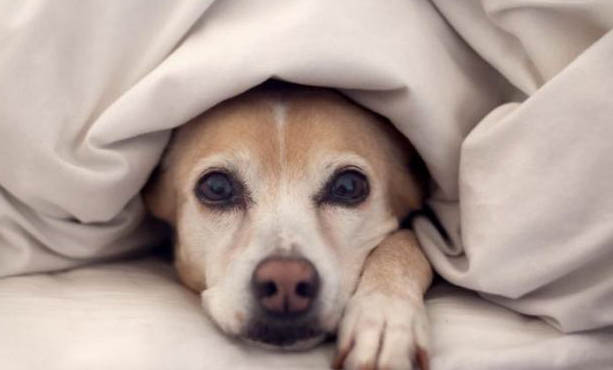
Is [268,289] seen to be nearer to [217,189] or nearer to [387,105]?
[217,189]

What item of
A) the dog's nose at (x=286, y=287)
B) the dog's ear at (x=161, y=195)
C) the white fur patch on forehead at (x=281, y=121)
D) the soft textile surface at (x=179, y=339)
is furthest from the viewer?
the dog's ear at (x=161, y=195)

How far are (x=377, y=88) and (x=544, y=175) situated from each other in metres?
0.36

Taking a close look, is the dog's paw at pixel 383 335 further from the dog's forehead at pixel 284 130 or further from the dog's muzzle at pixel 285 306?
the dog's forehead at pixel 284 130

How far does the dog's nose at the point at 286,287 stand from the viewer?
1.33 meters

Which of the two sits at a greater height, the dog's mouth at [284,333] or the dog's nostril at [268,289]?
the dog's nostril at [268,289]

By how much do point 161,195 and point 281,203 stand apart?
37 cm

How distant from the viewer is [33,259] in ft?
5.10

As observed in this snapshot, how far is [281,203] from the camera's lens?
4.95 feet

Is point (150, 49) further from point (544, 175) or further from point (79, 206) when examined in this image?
point (544, 175)

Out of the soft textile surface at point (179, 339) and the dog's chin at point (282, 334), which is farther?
the dog's chin at point (282, 334)

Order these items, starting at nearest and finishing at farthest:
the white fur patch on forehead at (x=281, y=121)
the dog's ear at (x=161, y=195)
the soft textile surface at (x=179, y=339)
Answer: the soft textile surface at (x=179, y=339) → the white fur patch on forehead at (x=281, y=121) → the dog's ear at (x=161, y=195)

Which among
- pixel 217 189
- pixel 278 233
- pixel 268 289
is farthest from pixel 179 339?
pixel 217 189

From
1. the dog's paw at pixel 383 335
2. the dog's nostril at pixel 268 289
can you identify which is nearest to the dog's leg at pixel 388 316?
the dog's paw at pixel 383 335

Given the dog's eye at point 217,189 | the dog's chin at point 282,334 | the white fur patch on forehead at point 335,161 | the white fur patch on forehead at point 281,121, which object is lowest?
the dog's chin at point 282,334
